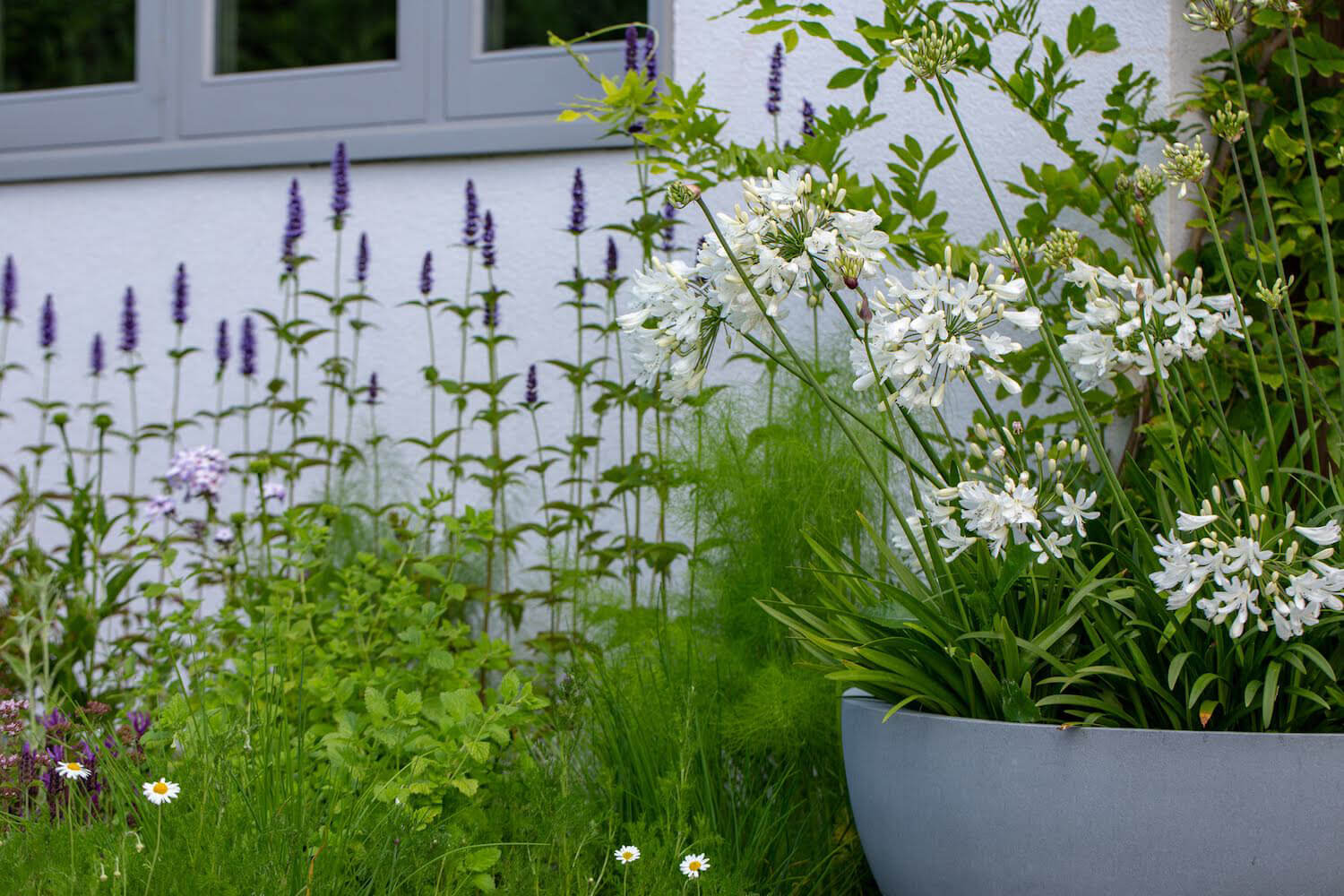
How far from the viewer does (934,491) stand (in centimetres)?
131

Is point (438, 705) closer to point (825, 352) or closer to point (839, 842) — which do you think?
point (839, 842)

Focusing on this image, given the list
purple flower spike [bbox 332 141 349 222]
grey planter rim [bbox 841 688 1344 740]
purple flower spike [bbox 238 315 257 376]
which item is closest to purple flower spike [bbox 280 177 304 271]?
purple flower spike [bbox 332 141 349 222]

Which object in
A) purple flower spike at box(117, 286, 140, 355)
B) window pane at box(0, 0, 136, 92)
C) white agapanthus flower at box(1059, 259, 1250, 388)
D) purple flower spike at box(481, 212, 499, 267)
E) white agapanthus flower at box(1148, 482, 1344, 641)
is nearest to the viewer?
white agapanthus flower at box(1148, 482, 1344, 641)

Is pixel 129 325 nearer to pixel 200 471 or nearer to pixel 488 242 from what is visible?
pixel 200 471

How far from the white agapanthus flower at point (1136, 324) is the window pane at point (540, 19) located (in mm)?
1907

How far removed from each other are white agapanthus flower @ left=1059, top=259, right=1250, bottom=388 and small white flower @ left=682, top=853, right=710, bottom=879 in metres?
0.80

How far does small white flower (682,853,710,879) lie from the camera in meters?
1.39

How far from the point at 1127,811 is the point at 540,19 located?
253 cm

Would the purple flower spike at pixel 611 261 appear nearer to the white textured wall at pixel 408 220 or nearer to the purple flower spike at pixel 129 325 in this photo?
the white textured wall at pixel 408 220

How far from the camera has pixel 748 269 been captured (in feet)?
4.44

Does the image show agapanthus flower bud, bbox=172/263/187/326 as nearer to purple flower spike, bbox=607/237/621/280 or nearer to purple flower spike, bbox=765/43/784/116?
purple flower spike, bbox=607/237/621/280

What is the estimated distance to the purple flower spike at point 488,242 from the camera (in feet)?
8.78

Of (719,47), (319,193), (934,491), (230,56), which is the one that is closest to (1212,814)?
(934,491)

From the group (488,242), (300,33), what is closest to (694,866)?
(488,242)
